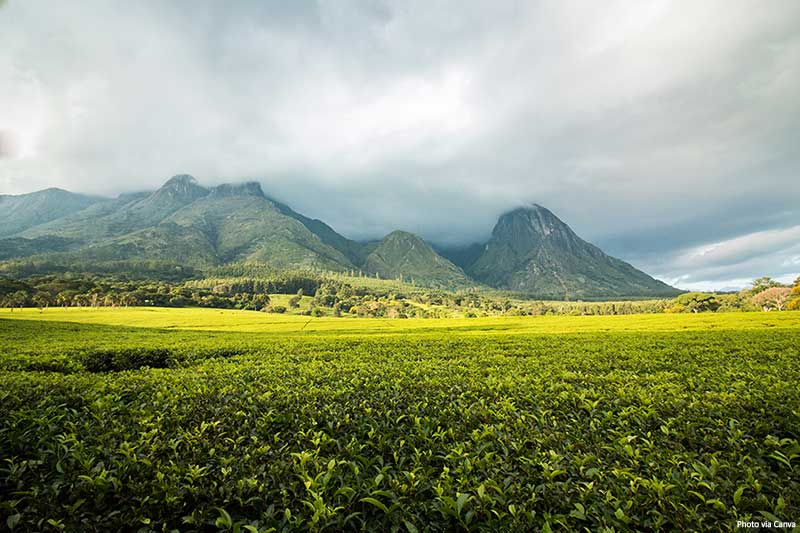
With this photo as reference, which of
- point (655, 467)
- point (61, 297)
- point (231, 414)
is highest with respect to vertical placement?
point (655, 467)

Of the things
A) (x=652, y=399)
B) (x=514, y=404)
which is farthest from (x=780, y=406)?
(x=514, y=404)

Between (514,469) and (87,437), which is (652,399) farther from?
(87,437)

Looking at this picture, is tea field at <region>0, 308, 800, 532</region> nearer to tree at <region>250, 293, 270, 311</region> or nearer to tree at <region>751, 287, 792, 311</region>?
tree at <region>751, 287, 792, 311</region>

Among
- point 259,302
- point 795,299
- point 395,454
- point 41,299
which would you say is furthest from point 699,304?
point 41,299

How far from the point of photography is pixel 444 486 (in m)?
4.87

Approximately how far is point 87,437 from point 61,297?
162m

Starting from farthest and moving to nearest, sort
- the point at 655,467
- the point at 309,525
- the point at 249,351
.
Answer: the point at 249,351, the point at 655,467, the point at 309,525

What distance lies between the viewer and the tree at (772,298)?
347 feet

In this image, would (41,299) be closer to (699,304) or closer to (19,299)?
(19,299)

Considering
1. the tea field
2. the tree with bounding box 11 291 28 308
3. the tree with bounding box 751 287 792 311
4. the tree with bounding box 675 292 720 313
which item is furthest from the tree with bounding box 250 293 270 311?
the tree with bounding box 751 287 792 311

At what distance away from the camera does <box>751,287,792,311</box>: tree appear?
347 feet

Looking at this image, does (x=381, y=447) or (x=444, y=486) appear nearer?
(x=444, y=486)

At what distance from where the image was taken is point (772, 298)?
4390 inches

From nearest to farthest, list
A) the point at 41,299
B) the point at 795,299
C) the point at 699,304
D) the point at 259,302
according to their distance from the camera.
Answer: the point at 795,299 < the point at 41,299 < the point at 699,304 < the point at 259,302
